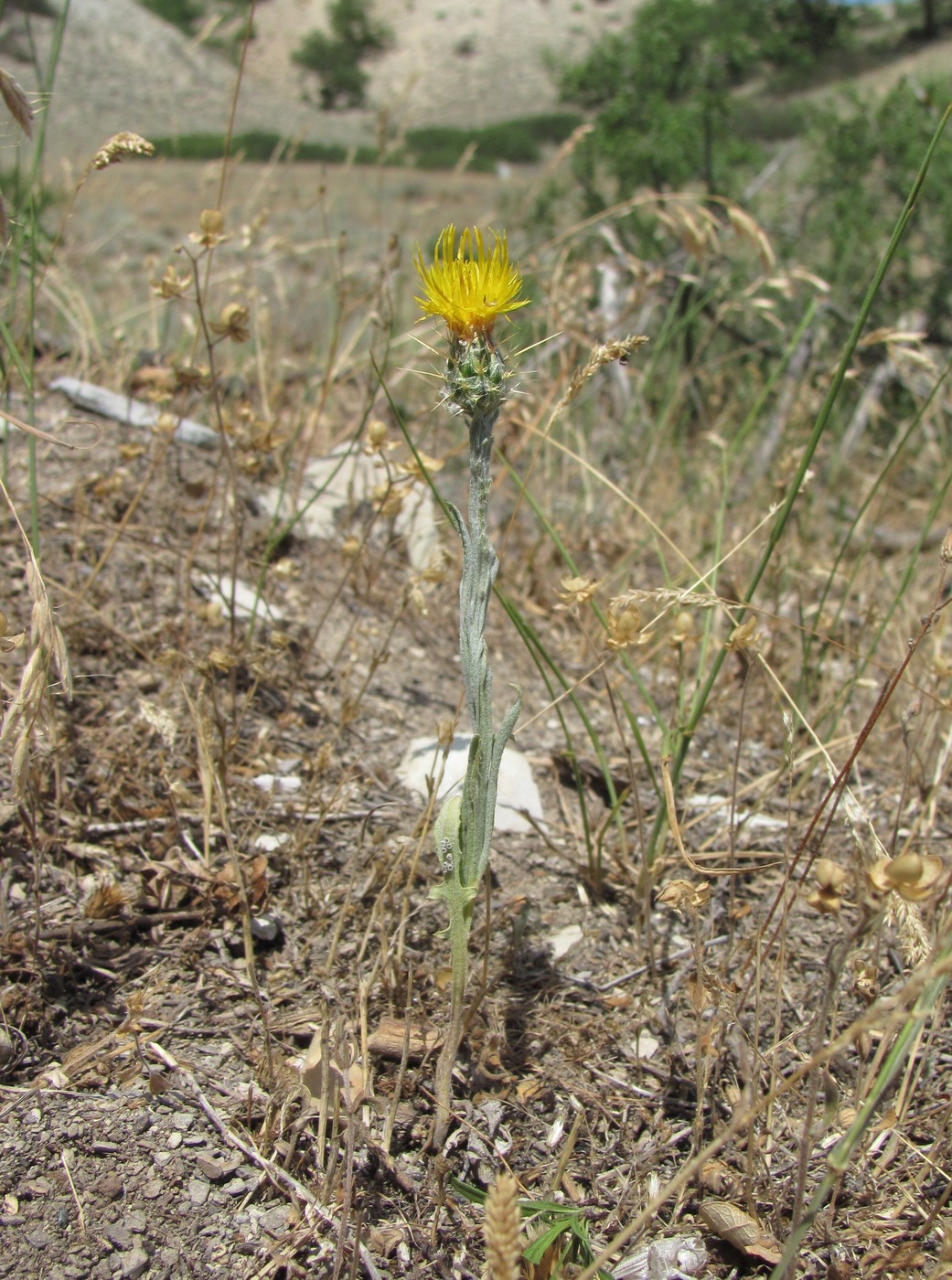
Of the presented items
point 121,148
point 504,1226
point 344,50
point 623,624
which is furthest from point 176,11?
point 504,1226

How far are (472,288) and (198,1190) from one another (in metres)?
1.14

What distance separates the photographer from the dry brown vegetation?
1.06 m

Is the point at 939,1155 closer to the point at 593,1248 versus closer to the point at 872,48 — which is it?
the point at 593,1248

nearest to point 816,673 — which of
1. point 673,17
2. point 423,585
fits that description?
point 423,585

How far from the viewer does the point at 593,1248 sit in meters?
1.07

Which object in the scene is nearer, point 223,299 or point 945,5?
point 223,299

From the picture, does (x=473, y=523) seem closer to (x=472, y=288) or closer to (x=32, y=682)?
(x=472, y=288)

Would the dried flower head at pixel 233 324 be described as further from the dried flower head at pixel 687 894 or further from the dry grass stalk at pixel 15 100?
the dried flower head at pixel 687 894

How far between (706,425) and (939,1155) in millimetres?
3136

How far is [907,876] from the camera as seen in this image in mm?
757

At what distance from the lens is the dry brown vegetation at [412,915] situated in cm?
106

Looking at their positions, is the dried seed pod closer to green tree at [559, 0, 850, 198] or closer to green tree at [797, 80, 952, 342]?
green tree at [797, 80, 952, 342]

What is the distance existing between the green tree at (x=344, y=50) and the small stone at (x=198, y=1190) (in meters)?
35.6

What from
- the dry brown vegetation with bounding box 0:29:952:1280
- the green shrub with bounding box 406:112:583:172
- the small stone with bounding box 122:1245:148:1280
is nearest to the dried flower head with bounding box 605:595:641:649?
the dry brown vegetation with bounding box 0:29:952:1280
